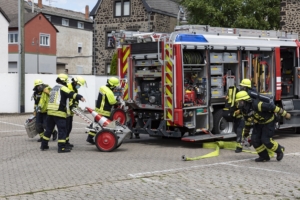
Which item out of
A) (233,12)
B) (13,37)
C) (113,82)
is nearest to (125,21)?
(13,37)

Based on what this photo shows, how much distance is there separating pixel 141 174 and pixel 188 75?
4.54 metres

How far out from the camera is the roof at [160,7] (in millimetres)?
42375

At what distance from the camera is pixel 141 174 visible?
959cm

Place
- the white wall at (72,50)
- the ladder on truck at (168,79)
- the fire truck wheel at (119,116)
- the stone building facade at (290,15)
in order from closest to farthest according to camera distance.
→ the ladder on truck at (168,79)
the fire truck wheel at (119,116)
the stone building facade at (290,15)
the white wall at (72,50)

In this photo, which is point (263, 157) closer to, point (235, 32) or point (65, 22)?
point (235, 32)

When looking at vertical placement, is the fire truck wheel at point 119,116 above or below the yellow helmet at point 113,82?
below

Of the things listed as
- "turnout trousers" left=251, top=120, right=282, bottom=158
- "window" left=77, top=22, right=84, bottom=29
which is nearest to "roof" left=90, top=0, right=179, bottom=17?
"window" left=77, top=22, right=84, bottom=29

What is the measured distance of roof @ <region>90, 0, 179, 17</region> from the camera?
42.4 m

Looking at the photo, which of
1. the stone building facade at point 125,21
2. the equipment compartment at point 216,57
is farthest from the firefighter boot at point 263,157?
the stone building facade at point 125,21

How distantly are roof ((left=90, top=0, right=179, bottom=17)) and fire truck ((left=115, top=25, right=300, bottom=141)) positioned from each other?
90.3ft

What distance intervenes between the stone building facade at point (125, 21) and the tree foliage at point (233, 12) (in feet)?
29.6

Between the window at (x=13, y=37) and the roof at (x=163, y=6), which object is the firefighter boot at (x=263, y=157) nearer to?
the roof at (x=163, y=6)

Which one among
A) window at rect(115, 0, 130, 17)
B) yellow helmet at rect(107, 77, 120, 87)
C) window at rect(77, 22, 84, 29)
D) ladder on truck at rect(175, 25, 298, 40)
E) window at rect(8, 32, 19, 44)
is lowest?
yellow helmet at rect(107, 77, 120, 87)

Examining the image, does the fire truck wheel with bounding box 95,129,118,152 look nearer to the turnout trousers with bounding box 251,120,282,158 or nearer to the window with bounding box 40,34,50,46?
the turnout trousers with bounding box 251,120,282,158
